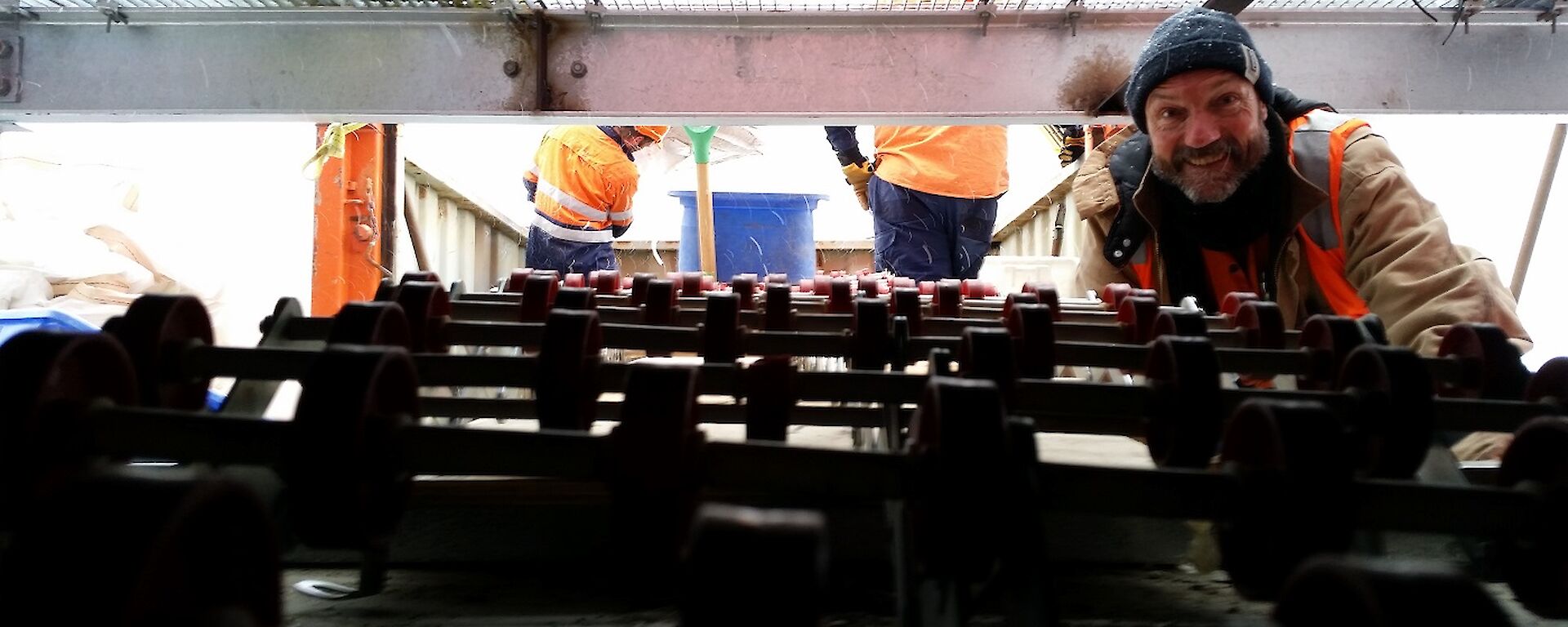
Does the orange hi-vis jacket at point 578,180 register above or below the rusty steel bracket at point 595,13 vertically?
above

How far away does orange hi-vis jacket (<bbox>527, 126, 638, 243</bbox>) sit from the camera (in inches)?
201

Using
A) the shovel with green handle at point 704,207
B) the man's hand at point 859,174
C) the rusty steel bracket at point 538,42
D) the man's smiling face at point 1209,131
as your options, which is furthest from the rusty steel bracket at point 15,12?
the man's hand at point 859,174

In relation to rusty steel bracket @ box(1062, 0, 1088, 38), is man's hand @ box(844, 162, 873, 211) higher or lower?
higher

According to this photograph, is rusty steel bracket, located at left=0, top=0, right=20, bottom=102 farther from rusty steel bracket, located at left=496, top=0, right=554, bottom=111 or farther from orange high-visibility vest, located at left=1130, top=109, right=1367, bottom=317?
orange high-visibility vest, located at left=1130, top=109, right=1367, bottom=317

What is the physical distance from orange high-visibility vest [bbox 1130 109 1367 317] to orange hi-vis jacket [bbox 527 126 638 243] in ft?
11.4

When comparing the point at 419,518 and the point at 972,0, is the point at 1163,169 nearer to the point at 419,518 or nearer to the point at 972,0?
the point at 972,0

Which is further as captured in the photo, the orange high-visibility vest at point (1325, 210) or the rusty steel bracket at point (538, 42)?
the orange high-visibility vest at point (1325, 210)

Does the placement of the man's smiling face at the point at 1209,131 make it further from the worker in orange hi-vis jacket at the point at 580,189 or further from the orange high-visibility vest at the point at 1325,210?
the worker in orange hi-vis jacket at the point at 580,189

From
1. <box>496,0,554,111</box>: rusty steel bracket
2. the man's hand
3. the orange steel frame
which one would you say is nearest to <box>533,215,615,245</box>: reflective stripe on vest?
the orange steel frame

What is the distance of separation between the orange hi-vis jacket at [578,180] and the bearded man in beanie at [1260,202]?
3097 mm

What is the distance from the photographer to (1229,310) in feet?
5.23

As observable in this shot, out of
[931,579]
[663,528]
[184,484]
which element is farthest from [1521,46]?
[184,484]

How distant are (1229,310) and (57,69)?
2036 millimetres

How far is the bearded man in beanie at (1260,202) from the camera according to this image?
77.5 inches
